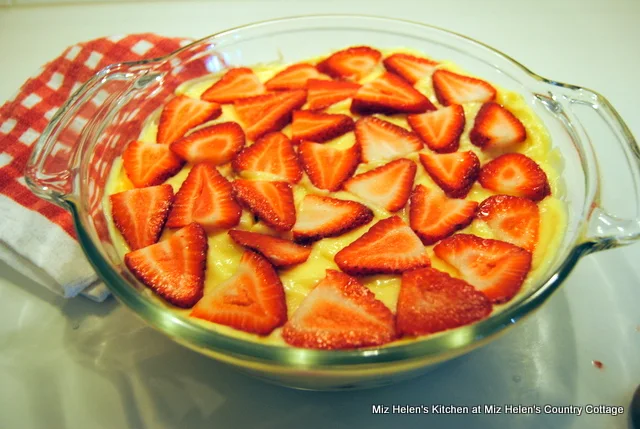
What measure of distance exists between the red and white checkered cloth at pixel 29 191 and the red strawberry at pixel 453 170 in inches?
32.6

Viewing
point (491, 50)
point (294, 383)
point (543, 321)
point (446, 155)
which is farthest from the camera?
point (491, 50)

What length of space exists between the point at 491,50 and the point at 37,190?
4.09 feet

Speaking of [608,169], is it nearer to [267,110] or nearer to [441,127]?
[441,127]

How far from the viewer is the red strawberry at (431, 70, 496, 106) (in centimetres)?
149

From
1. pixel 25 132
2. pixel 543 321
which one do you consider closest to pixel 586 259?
pixel 543 321

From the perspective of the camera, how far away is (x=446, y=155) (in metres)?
1.32

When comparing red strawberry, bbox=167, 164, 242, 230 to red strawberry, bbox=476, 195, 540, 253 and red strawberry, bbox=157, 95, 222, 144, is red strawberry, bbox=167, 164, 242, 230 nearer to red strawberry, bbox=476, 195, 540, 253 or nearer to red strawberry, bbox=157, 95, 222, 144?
red strawberry, bbox=157, 95, 222, 144

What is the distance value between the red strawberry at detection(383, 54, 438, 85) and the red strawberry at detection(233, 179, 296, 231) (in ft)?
1.89

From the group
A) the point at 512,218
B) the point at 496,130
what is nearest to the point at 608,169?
the point at 496,130

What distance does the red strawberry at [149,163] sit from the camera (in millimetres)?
1330

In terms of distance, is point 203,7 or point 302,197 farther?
point 203,7

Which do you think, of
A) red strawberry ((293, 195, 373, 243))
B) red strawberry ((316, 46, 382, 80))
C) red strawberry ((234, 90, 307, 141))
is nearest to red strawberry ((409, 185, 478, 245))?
red strawberry ((293, 195, 373, 243))

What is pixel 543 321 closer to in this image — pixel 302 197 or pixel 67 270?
pixel 302 197

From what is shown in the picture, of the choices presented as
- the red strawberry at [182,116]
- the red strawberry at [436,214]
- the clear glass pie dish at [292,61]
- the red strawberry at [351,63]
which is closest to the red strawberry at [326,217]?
the red strawberry at [436,214]
